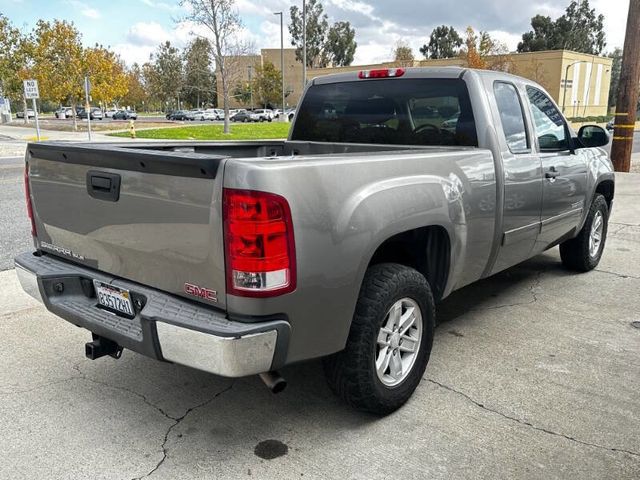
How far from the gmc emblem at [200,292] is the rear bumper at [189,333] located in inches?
2.1

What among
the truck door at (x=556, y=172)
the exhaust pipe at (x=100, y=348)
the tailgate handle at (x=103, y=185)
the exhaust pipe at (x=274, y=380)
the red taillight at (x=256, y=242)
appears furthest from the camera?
the truck door at (x=556, y=172)

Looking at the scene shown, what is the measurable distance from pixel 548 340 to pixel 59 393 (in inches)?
131

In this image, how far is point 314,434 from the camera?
3.00 meters

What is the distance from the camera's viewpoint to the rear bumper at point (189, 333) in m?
2.38

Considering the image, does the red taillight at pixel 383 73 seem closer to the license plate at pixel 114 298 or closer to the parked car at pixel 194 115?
the license plate at pixel 114 298

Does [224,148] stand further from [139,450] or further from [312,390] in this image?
[139,450]

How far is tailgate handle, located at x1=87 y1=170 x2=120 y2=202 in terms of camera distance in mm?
2809

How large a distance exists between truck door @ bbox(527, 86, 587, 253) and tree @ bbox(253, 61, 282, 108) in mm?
73115

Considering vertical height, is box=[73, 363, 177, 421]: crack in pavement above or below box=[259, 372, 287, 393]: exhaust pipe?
below

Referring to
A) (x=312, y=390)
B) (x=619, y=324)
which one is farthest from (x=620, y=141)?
(x=312, y=390)

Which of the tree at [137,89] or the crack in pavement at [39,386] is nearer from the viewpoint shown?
the crack in pavement at [39,386]

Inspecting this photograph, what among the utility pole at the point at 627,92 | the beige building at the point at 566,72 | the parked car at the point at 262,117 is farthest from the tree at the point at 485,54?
the utility pole at the point at 627,92

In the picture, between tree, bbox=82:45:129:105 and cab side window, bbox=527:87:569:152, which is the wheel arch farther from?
tree, bbox=82:45:129:105

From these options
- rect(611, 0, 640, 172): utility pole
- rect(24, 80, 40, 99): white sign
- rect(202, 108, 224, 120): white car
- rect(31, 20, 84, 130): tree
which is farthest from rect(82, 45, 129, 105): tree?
rect(611, 0, 640, 172): utility pole
